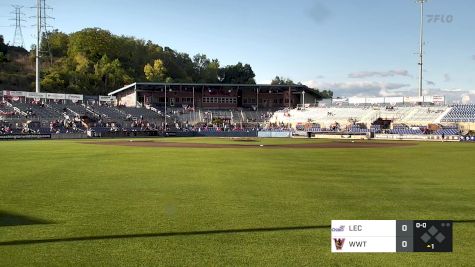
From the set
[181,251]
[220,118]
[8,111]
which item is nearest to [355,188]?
[181,251]

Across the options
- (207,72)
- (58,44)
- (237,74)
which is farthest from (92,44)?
(237,74)

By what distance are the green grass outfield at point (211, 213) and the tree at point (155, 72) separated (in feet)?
418

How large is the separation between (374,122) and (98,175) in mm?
72193

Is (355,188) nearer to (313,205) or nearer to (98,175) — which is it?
(313,205)

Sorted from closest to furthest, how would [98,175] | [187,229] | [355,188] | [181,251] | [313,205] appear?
[181,251], [187,229], [313,205], [355,188], [98,175]

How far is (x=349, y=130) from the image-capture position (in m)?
80.9

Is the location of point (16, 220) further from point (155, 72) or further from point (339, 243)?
point (155, 72)

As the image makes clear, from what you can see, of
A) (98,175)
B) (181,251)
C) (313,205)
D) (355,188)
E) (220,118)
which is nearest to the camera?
(181,251)

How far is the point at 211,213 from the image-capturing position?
443 inches

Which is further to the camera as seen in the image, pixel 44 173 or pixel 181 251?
pixel 44 173
